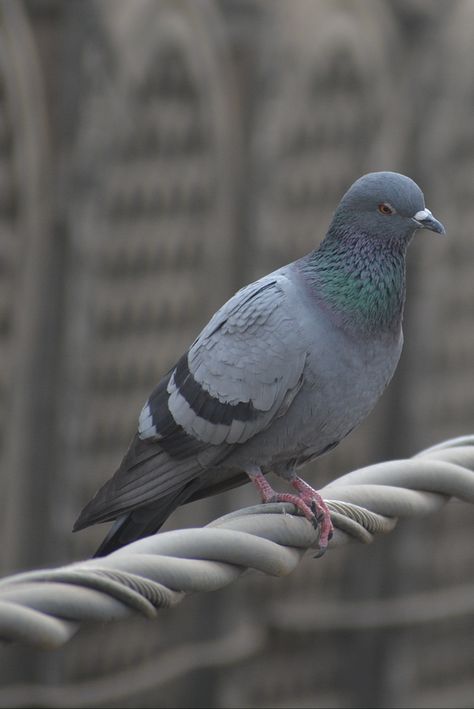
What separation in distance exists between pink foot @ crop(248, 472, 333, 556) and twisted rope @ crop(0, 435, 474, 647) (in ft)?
0.25

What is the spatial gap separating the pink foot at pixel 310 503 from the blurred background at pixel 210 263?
168 inches

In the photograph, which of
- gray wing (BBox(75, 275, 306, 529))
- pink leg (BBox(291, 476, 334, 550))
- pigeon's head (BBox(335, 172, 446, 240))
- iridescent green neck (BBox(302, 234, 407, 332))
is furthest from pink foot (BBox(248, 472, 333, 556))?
pigeon's head (BBox(335, 172, 446, 240))

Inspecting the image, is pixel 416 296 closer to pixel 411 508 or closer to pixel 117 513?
pixel 117 513

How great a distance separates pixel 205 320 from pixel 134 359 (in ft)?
2.33

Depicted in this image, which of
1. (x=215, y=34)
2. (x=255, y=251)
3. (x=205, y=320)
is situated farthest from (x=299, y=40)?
(x=205, y=320)

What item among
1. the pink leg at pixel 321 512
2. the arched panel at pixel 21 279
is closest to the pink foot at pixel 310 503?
the pink leg at pixel 321 512

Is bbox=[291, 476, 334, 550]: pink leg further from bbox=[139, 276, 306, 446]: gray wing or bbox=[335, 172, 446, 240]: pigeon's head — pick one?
bbox=[335, 172, 446, 240]: pigeon's head

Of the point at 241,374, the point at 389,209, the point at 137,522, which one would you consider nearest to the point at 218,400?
the point at 241,374

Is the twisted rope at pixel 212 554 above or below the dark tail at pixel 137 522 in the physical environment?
above

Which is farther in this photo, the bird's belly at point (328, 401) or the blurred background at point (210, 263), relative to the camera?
the blurred background at point (210, 263)

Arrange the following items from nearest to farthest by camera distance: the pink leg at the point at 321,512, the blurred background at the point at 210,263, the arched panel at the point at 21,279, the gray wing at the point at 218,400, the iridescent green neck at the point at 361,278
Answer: the pink leg at the point at 321,512 < the gray wing at the point at 218,400 < the iridescent green neck at the point at 361,278 < the arched panel at the point at 21,279 < the blurred background at the point at 210,263

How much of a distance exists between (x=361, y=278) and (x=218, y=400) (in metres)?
0.65

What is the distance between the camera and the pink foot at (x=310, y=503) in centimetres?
377

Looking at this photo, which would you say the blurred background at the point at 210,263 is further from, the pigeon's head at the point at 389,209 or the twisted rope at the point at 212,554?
the twisted rope at the point at 212,554
